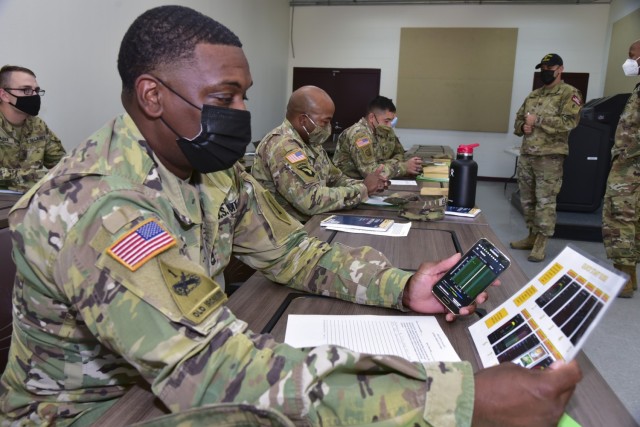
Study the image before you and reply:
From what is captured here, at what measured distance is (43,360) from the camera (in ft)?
2.50

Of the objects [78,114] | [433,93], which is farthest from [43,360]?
[433,93]

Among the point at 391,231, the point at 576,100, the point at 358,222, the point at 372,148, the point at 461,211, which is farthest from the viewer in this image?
the point at 576,100

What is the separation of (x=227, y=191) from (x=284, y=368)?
54 cm

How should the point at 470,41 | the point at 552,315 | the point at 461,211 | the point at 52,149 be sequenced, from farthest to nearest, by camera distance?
the point at 470,41 < the point at 52,149 < the point at 461,211 < the point at 552,315

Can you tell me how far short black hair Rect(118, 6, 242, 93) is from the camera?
81 centimetres

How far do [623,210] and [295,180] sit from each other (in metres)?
2.22

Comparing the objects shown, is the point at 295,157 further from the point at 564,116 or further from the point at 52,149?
the point at 564,116

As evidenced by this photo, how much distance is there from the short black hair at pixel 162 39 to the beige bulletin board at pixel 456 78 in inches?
272

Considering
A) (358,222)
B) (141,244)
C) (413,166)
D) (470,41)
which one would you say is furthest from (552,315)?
(470,41)

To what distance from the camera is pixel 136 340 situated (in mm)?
601

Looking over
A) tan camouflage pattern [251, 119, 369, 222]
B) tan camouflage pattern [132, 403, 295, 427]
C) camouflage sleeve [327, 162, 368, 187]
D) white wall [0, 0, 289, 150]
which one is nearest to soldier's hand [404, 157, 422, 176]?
camouflage sleeve [327, 162, 368, 187]

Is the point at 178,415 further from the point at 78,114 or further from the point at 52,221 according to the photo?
the point at 78,114

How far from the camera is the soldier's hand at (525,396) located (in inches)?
22.1

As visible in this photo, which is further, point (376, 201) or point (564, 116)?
point (564, 116)
